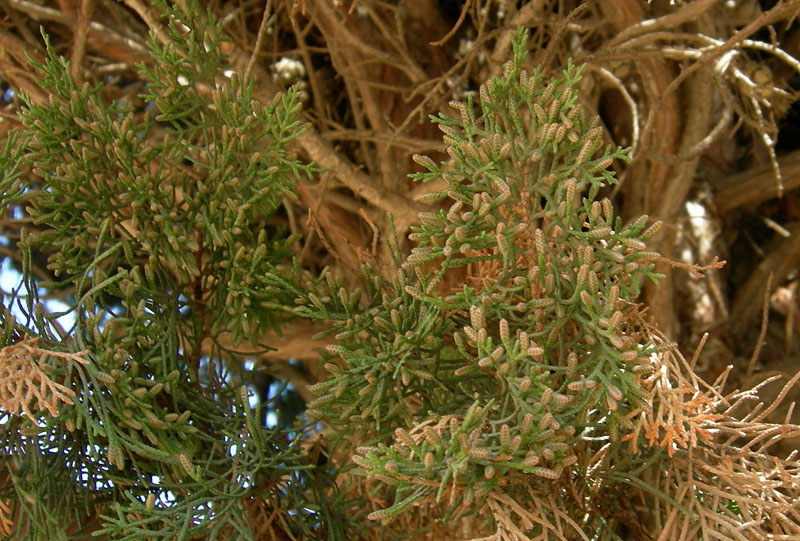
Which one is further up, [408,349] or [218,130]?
[218,130]

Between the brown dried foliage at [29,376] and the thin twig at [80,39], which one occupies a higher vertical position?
the thin twig at [80,39]

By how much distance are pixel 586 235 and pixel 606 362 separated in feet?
0.47

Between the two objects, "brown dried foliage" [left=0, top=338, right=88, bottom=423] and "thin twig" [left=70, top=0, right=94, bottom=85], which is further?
"thin twig" [left=70, top=0, right=94, bottom=85]

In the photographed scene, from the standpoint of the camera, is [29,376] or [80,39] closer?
[29,376]

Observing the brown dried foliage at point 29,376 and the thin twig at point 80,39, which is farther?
the thin twig at point 80,39

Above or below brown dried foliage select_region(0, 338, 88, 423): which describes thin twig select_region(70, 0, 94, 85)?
above

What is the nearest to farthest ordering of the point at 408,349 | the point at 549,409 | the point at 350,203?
the point at 549,409, the point at 408,349, the point at 350,203

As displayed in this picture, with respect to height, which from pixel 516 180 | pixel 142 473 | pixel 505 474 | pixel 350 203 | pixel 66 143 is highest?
pixel 66 143

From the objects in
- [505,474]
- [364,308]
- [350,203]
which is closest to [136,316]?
[364,308]

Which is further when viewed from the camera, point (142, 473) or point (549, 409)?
point (142, 473)

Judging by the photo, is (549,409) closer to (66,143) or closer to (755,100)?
(66,143)

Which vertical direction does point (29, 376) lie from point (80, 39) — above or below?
below

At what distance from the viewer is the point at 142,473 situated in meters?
1.06

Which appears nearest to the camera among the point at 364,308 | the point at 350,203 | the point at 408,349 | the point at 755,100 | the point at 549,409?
the point at 549,409
